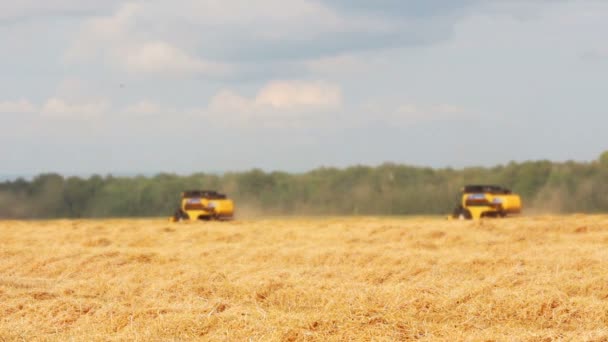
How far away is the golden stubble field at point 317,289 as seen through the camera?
9445 millimetres

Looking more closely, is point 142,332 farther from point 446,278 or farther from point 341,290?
point 446,278

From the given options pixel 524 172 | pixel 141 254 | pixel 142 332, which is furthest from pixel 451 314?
pixel 524 172

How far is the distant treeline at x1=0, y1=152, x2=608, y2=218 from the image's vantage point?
136 feet

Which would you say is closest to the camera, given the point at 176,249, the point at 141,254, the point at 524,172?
the point at 141,254

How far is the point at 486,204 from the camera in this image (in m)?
28.6

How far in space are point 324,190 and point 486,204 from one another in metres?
16.5

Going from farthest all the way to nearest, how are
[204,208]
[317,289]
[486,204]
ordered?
[204,208] → [486,204] → [317,289]

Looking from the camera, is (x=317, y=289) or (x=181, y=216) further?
(x=181, y=216)

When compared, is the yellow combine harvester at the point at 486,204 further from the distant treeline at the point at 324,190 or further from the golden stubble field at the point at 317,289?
the distant treeline at the point at 324,190

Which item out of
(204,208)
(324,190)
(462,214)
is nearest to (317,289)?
(462,214)

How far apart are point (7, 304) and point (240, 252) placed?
763 cm

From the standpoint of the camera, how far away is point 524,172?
42594mm

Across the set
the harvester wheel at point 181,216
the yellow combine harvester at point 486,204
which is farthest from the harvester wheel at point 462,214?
the harvester wheel at point 181,216

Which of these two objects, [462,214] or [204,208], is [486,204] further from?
[204,208]
